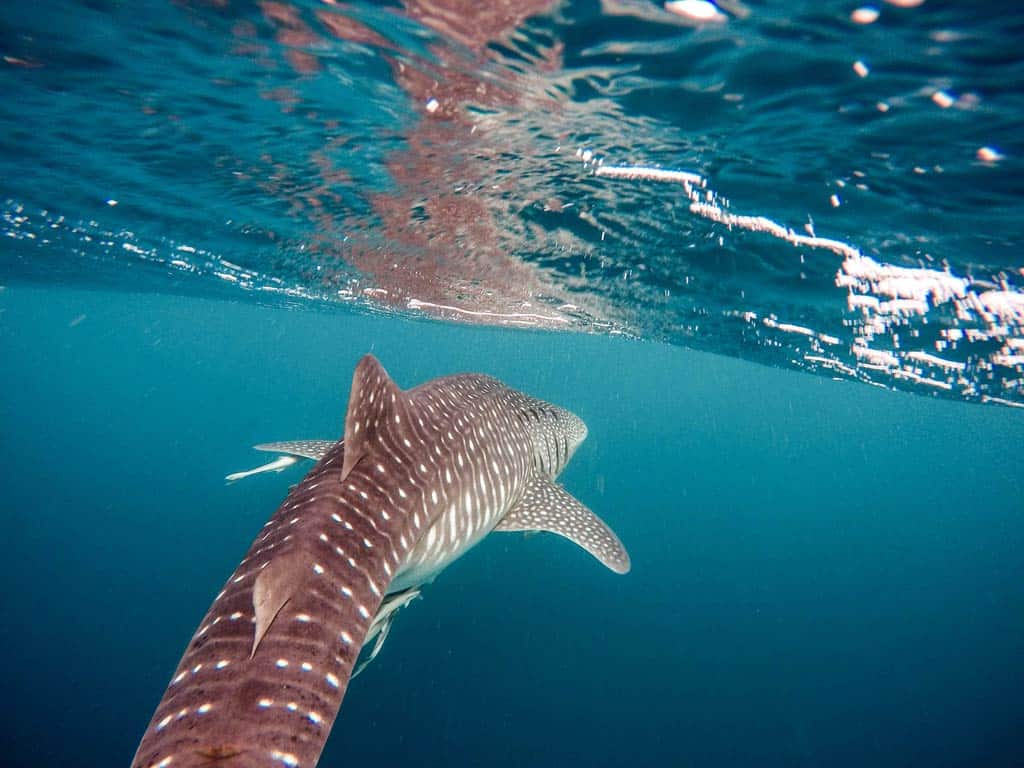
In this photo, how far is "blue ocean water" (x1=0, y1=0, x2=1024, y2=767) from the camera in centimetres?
470

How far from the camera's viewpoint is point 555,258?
1210cm

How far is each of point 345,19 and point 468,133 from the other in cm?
223

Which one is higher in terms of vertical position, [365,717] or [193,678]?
[193,678]

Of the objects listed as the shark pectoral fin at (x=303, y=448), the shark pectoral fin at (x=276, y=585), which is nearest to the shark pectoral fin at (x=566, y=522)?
the shark pectoral fin at (x=303, y=448)

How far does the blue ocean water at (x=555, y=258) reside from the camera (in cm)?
470

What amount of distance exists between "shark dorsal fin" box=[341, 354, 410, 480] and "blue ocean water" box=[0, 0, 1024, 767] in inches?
133

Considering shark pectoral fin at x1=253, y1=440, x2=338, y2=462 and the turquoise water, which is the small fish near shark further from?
the turquoise water

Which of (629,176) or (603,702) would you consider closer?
(629,176)

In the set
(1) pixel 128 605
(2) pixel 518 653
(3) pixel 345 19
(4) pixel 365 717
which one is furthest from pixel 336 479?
(1) pixel 128 605

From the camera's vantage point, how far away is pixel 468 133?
6.57m

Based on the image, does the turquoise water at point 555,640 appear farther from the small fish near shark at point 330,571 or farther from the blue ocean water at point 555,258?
the small fish near shark at point 330,571

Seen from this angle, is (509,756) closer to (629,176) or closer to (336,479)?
(336,479)

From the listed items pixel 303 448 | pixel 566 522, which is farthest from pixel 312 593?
pixel 566 522

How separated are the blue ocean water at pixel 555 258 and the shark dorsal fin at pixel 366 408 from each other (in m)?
3.39
